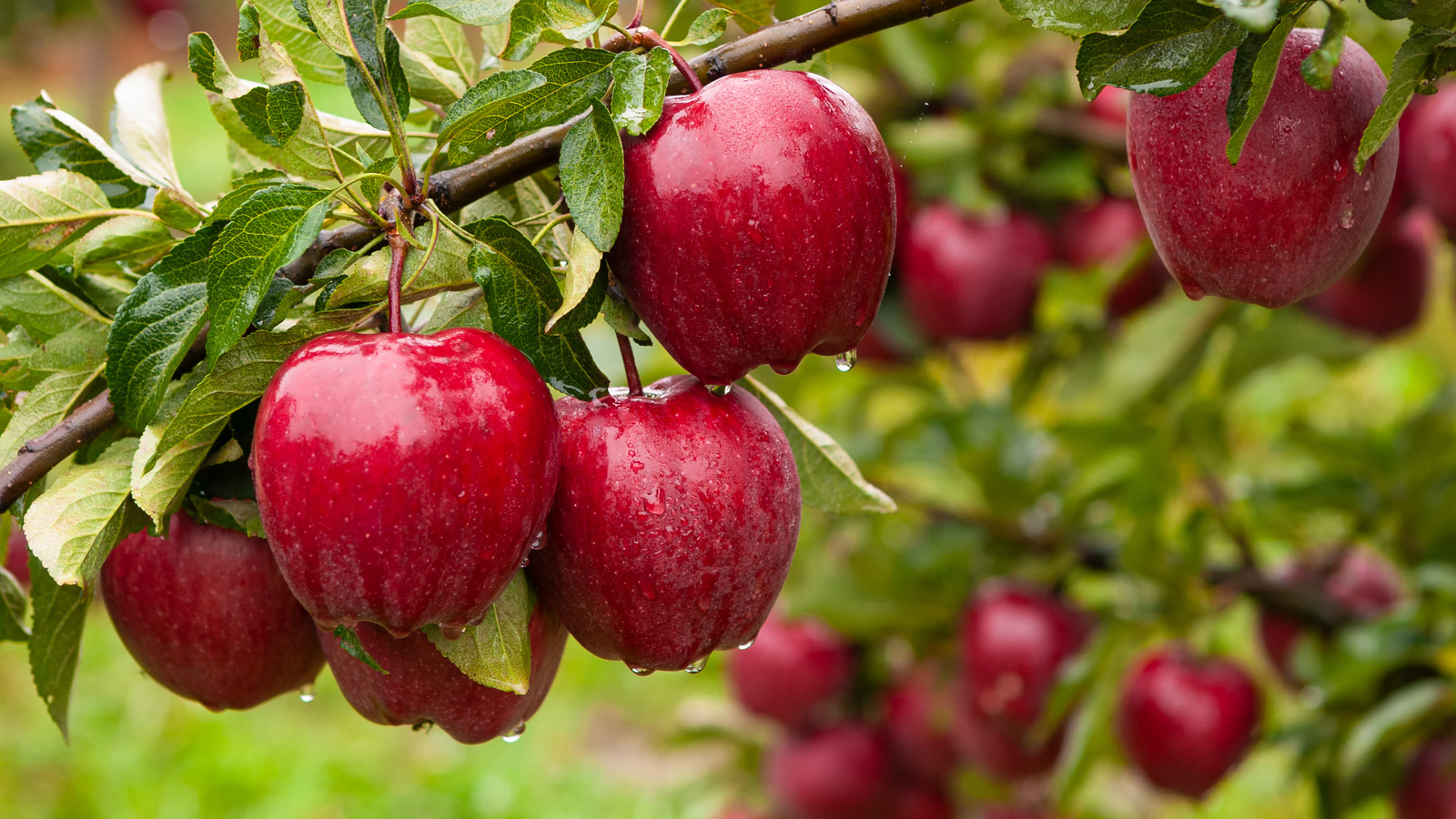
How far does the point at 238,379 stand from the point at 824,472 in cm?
32

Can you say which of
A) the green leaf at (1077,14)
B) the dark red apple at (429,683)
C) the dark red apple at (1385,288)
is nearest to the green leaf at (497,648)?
the dark red apple at (429,683)

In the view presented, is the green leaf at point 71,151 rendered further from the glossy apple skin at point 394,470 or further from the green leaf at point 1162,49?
the green leaf at point 1162,49

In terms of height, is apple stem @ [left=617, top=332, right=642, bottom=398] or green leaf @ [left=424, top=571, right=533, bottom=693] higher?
apple stem @ [left=617, top=332, right=642, bottom=398]

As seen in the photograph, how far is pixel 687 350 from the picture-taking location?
58 cm

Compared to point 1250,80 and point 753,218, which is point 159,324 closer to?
point 753,218

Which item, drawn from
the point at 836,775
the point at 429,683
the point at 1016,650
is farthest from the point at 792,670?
the point at 429,683

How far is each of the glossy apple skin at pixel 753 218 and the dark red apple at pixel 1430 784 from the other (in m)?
0.95

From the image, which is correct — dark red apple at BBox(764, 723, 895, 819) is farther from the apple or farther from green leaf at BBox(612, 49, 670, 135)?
green leaf at BBox(612, 49, 670, 135)

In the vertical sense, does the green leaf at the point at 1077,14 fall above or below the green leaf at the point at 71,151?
above

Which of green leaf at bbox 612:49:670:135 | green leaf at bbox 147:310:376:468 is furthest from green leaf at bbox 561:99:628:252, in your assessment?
green leaf at bbox 147:310:376:468

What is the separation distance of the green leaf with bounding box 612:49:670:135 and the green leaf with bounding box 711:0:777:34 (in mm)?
108

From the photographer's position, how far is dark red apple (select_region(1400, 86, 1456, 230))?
106cm

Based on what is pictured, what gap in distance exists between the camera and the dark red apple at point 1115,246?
1377 mm

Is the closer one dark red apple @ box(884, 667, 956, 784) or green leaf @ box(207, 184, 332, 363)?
green leaf @ box(207, 184, 332, 363)
